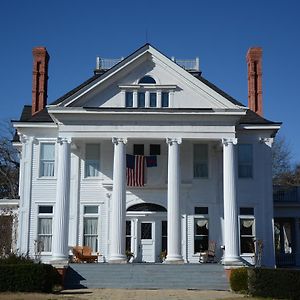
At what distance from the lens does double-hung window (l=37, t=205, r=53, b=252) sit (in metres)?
30.7

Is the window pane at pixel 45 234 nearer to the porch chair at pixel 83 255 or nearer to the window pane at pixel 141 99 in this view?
the porch chair at pixel 83 255

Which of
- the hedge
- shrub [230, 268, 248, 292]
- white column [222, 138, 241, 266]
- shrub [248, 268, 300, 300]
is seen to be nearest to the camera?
shrub [248, 268, 300, 300]

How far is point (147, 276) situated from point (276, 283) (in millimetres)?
7617

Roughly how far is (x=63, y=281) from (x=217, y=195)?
10.7 metres

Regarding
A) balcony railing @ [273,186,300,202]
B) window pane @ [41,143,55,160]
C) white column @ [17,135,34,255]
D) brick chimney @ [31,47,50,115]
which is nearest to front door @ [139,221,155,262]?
white column @ [17,135,34,255]

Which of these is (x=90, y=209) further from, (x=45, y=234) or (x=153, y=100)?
(x=153, y=100)

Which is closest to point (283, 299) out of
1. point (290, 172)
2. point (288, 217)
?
point (288, 217)

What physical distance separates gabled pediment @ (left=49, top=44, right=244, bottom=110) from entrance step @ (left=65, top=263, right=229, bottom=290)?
832cm

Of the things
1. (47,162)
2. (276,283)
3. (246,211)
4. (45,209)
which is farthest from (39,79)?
(276,283)

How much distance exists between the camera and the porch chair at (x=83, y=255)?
28.3m

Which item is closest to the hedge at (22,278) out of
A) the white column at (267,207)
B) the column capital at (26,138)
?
the column capital at (26,138)

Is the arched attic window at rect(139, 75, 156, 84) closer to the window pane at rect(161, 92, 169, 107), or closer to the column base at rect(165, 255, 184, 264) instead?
the window pane at rect(161, 92, 169, 107)

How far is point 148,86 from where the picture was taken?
30.0 metres

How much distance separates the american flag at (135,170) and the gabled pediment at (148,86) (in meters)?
2.90
